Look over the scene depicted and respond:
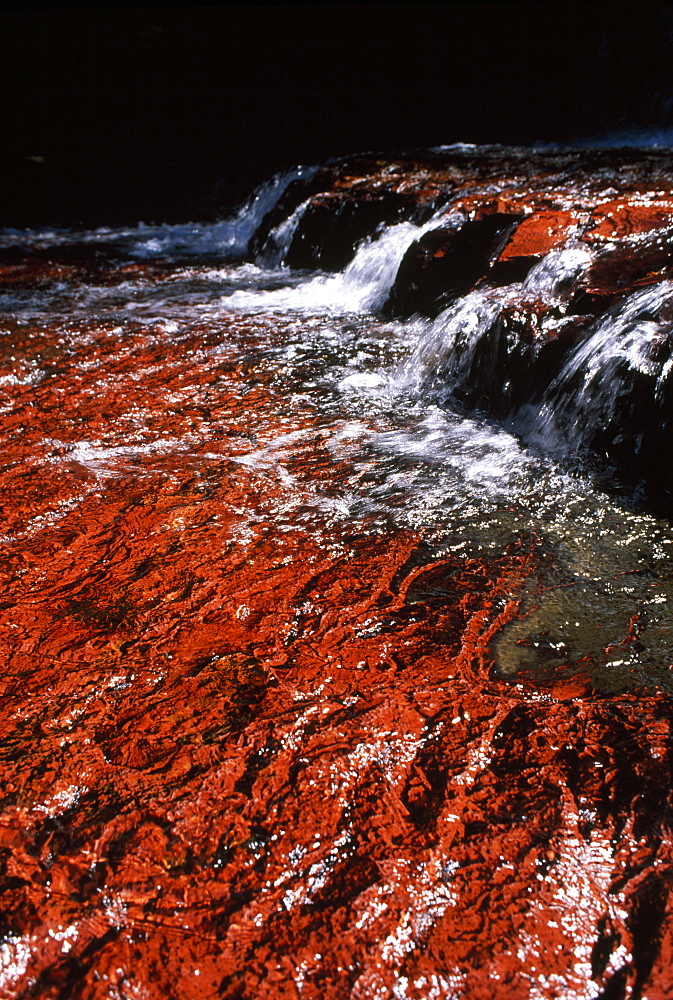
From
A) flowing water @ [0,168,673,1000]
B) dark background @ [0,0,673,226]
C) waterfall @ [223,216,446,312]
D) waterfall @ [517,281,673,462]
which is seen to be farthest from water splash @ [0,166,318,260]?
waterfall @ [517,281,673,462]

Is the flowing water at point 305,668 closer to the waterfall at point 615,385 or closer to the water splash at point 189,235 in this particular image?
the waterfall at point 615,385

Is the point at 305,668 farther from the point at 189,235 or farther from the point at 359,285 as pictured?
the point at 189,235

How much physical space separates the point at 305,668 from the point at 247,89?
471 inches

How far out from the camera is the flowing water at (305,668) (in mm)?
1393

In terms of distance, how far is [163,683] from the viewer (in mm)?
1981

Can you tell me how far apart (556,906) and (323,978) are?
50 cm

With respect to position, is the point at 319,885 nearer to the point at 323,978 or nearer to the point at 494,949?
the point at 323,978

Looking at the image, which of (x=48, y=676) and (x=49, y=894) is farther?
(x=48, y=676)

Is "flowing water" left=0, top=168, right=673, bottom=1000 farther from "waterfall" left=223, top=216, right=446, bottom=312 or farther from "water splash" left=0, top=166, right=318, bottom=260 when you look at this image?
"water splash" left=0, top=166, right=318, bottom=260

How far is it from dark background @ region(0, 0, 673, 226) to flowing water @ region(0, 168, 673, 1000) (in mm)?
8176

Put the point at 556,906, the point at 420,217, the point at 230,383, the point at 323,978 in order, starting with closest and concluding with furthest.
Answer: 1. the point at 323,978
2. the point at 556,906
3. the point at 230,383
4. the point at 420,217

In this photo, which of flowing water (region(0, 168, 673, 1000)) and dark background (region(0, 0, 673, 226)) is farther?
dark background (region(0, 0, 673, 226))

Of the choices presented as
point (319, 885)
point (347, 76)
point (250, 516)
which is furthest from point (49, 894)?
point (347, 76)

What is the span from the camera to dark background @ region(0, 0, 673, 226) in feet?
35.1
